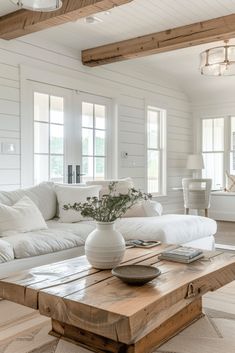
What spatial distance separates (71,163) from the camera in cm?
514

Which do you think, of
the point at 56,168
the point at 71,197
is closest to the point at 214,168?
the point at 56,168

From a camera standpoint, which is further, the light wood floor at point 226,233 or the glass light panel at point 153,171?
the glass light panel at point 153,171

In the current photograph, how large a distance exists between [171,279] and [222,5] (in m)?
2.94

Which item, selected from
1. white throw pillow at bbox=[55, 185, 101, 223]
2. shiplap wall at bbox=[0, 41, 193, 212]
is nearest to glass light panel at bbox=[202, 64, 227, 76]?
shiplap wall at bbox=[0, 41, 193, 212]

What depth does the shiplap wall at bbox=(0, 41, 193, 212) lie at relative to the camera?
14.1ft

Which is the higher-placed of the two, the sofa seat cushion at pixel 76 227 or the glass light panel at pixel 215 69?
the glass light panel at pixel 215 69

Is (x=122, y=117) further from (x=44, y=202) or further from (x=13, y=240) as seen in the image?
(x=13, y=240)

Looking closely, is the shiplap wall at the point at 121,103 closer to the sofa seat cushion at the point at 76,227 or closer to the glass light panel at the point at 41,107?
the glass light panel at the point at 41,107

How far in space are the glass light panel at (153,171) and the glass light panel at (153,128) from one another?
0.52 feet

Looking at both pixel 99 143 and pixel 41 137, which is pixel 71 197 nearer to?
pixel 41 137

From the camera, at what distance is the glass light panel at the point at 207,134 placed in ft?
24.9

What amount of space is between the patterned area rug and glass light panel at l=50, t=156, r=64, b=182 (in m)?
2.37

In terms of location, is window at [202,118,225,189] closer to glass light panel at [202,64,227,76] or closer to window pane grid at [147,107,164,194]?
window pane grid at [147,107,164,194]

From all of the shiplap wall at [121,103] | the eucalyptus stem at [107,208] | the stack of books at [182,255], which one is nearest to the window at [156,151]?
the shiplap wall at [121,103]
